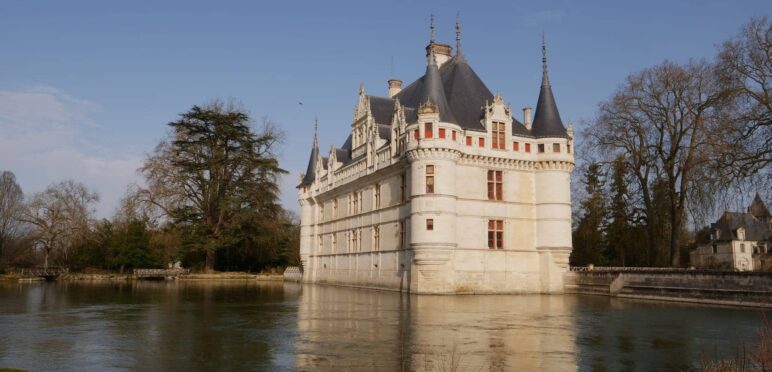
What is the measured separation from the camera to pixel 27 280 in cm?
4125

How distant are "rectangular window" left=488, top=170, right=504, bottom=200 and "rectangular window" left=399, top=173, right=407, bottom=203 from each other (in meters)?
4.11

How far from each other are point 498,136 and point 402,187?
536cm

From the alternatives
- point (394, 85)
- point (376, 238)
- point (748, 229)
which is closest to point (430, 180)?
point (376, 238)

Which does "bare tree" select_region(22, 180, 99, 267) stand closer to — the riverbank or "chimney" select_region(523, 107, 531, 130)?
the riverbank

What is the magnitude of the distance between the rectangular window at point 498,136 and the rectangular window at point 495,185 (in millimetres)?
1293

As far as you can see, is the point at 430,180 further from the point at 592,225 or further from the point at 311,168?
the point at 311,168

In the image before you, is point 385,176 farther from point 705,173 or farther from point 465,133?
point 705,173

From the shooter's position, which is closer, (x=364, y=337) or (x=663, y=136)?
(x=364, y=337)

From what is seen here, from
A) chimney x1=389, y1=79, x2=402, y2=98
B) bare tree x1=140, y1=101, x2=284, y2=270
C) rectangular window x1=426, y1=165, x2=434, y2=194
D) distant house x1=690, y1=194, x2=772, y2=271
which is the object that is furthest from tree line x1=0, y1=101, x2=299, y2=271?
distant house x1=690, y1=194, x2=772, y2=271

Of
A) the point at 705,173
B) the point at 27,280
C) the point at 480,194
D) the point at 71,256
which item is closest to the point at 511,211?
the point at 480,194

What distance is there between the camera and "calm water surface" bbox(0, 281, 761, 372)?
9.22 m

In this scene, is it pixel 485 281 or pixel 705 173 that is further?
pixel 485 281

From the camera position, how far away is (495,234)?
96.0 ft

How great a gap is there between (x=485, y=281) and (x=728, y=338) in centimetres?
1634
